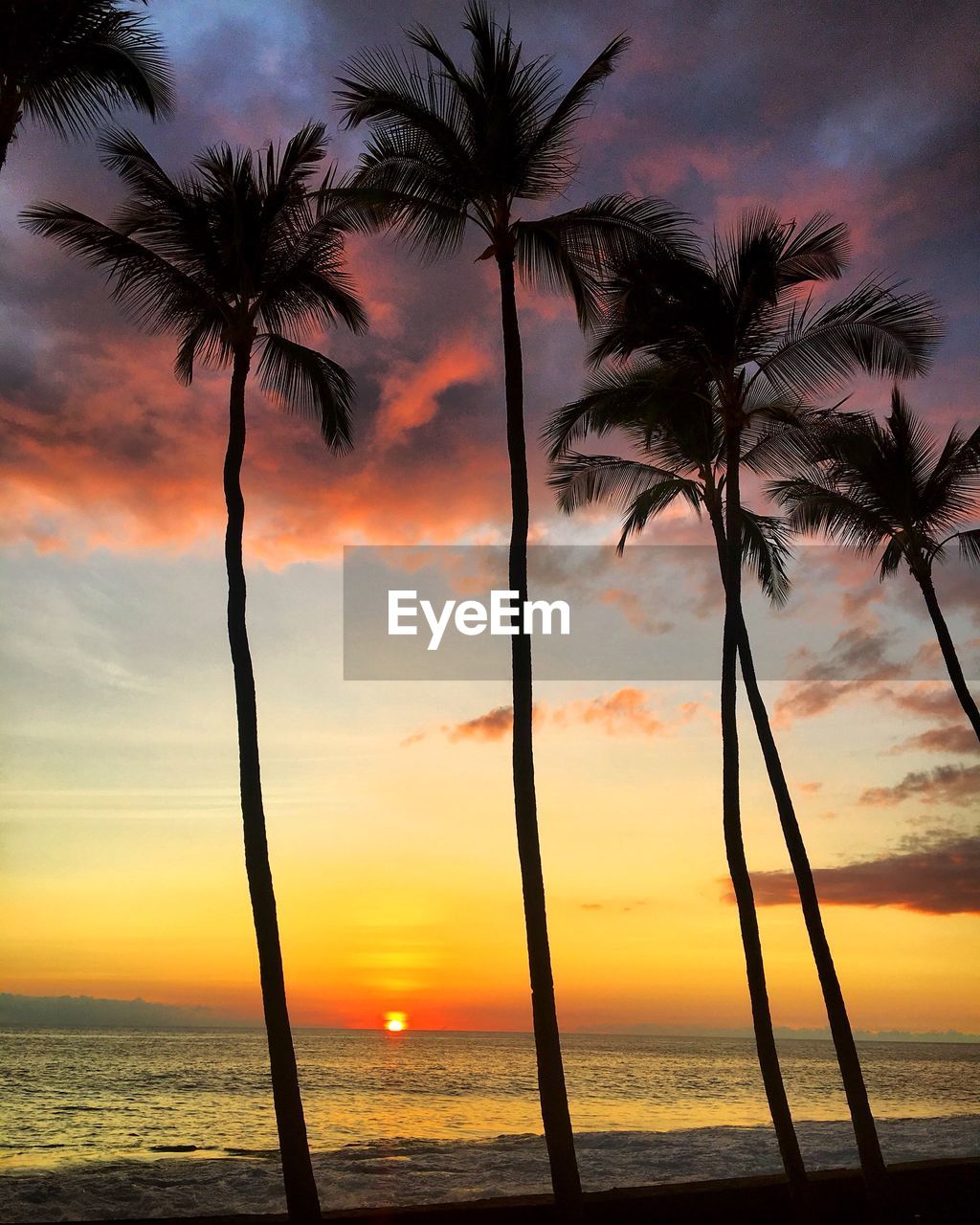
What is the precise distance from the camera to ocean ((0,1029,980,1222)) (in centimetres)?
2447

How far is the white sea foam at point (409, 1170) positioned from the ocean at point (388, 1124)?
94 millimetres

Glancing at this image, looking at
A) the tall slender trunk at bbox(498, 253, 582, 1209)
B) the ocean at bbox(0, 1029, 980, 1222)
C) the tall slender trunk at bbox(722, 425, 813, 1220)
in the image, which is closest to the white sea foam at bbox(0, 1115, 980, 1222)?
the ocean at bbox(0, 1029, 980, 1222)

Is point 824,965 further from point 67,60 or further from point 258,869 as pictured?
point 67,60

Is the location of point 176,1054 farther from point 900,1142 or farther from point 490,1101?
point 900,1142

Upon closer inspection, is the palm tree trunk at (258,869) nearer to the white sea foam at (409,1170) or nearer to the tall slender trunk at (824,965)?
the tall slender trunk at (824,965)

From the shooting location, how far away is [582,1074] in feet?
237

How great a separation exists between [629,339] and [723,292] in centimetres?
160

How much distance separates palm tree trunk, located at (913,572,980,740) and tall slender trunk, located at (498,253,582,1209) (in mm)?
10059

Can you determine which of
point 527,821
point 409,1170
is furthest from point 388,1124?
point 527,821

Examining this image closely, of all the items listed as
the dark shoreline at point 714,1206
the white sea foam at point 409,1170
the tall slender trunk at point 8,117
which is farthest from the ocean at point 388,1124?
the tall slender trunk at point 8,117

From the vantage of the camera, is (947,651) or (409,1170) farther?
(409,1170)

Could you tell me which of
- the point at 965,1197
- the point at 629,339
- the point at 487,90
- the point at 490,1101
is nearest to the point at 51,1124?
the point at 490,1101

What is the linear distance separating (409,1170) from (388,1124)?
56.0 ft

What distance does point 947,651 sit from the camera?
20.1 m
